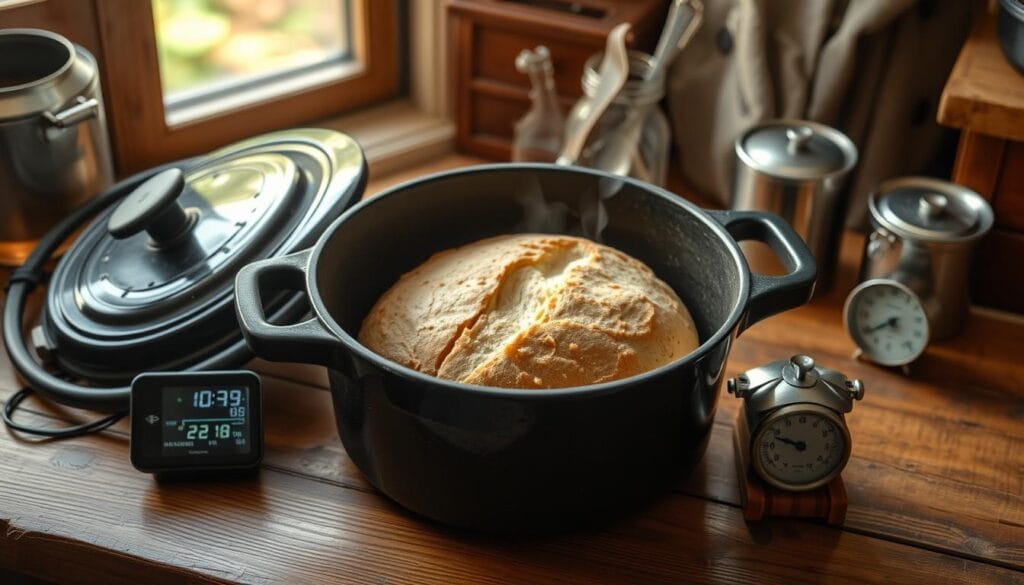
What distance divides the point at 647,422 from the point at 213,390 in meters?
0.43

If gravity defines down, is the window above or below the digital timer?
above

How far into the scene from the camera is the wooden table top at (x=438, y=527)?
973 millimetres

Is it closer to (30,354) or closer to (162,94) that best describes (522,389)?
(30,354)

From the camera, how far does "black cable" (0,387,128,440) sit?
1.10 meters

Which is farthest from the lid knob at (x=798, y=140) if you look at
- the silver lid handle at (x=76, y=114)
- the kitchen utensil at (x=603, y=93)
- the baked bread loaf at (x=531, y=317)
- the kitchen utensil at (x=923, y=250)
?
the silver lid handle at (x=76, y=114)

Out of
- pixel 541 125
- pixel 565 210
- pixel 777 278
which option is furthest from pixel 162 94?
pixel 777 278

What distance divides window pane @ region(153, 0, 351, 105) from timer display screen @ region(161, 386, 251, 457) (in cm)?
59

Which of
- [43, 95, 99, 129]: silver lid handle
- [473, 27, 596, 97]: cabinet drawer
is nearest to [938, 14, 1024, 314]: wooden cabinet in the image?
[473, 27, 596, 97]: cabinet drawer

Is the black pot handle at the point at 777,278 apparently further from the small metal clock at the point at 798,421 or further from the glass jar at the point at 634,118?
the glass jar at the point at 634,118

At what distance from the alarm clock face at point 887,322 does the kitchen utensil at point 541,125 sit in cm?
48

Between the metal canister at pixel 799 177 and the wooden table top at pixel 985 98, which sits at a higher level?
the wooden table top at pixel 985 98

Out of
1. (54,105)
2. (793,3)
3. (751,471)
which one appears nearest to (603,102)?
(793,3)

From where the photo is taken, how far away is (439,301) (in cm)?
102

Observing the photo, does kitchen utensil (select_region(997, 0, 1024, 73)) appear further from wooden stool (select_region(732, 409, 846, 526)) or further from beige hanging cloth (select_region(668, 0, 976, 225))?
wooden stool (select_region(732, 409, 846, 526))
